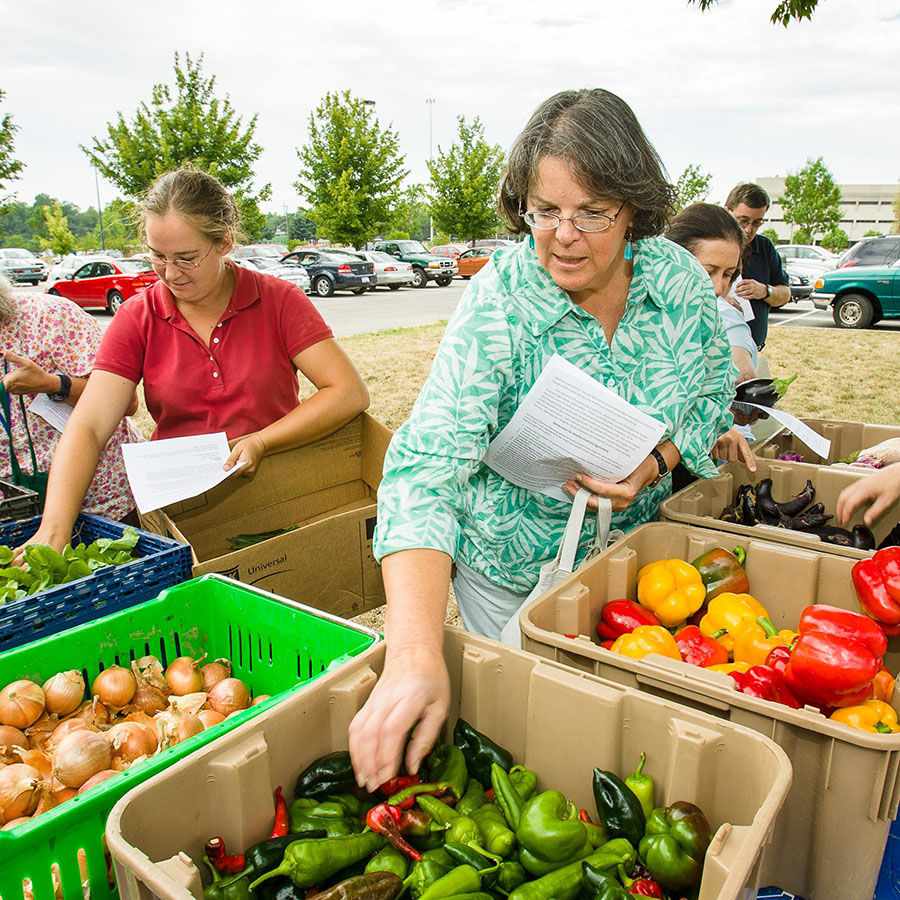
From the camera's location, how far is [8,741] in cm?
146

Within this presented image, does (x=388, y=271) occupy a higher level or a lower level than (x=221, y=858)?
lower

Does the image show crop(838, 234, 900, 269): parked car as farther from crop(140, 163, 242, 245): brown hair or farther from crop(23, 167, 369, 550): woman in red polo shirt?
crop(140, 163, 242, 245): brown hair

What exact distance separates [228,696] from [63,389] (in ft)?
5.34

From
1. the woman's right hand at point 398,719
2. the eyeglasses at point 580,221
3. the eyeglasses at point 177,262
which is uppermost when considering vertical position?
the eyeglasses at point 580,221

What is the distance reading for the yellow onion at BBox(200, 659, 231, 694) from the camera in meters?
1.69

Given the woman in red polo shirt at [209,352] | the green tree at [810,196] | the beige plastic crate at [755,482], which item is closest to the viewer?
the beige plastic crate at [755,482]

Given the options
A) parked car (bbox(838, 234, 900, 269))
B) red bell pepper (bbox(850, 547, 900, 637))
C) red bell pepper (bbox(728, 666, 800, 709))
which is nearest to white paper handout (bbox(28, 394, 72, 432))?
red bell pepper (bbox(728, 666, 800, 709))

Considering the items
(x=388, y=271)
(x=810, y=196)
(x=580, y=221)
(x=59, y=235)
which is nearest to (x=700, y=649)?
(x=580, y=221)

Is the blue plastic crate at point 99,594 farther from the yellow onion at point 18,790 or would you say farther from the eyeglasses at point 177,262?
the eyeglasses at point 177,262

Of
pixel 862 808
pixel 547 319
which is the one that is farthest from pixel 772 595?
pixel 547 319

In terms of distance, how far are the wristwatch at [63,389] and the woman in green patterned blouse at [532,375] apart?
1665mm

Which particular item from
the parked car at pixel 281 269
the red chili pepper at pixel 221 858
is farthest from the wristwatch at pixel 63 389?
the parked car at pixel 281 269

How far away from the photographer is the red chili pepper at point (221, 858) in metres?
1.12

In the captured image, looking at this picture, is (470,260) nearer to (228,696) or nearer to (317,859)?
(228,696)
